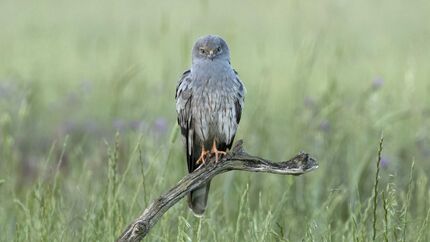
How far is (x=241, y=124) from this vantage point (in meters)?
6.77

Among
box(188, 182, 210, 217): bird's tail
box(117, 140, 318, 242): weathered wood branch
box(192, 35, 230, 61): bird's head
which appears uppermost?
box(192, 35, 230, 61): bird's head

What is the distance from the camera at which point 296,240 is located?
4.38 meters

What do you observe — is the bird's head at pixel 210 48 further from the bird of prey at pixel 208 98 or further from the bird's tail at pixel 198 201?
the bird's tail at pixel 198 201

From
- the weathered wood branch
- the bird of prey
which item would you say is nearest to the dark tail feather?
the bird of prey

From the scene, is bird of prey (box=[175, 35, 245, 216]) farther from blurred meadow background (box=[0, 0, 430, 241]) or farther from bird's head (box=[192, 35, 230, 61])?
blurred meadow background (box=[0, 0, 430, 241])

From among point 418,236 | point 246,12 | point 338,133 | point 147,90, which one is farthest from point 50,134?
point 246,12

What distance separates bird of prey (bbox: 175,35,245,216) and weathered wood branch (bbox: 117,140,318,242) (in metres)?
0.59

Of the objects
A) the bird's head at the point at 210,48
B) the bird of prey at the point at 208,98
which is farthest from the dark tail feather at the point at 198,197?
the bird's head at the point at 210,48

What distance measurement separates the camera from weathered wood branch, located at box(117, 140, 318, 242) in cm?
326

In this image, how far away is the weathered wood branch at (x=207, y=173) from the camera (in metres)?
3.26

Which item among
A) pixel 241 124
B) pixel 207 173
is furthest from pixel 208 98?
pixel 241 124

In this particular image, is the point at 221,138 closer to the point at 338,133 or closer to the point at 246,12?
the point at 338,133

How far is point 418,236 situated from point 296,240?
82cm

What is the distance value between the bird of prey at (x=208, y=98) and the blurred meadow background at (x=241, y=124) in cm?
20
